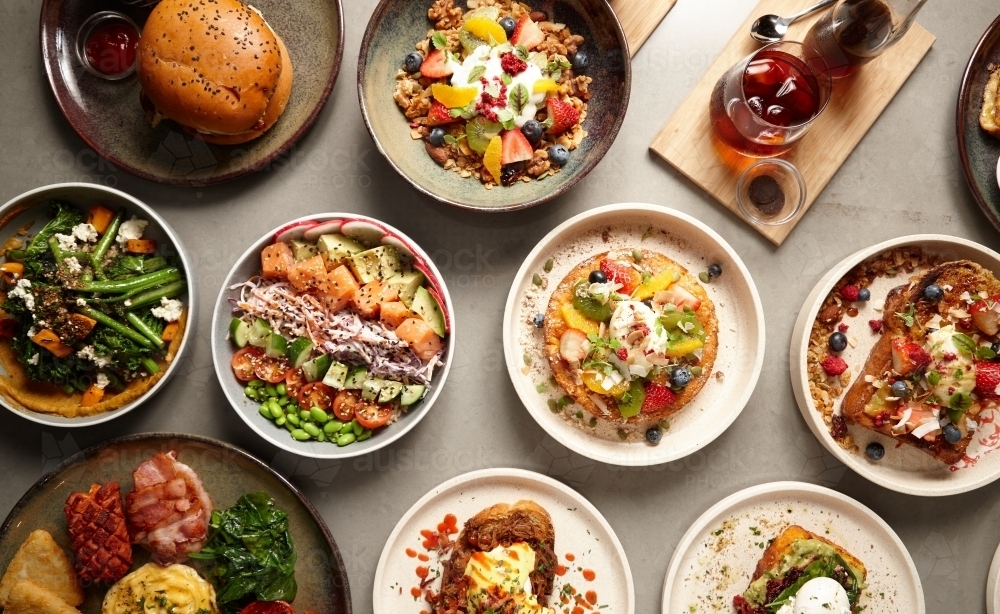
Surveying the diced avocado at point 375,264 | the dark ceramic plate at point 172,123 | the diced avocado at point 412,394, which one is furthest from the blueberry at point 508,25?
the diced avocado at point 412,394

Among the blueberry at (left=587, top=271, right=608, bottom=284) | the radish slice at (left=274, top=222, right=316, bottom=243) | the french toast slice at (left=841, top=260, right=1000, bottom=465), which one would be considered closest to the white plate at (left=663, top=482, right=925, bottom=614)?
the french toast slice at (left=841, top=260, right=1000, bottom=465)

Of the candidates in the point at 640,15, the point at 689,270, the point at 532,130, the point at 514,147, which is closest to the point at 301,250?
the point at 514,147

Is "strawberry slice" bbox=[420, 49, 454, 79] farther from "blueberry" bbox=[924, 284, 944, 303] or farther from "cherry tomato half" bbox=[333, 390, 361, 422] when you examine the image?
"blueberry" bbox=[924, 284, 944, 303]

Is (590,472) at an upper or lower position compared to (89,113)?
lower

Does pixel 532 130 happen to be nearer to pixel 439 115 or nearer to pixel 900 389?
pixel 439 115

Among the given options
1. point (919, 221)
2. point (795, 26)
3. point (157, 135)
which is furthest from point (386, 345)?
point (919, 221)

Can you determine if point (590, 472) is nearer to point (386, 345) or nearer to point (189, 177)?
point (386, 345)
